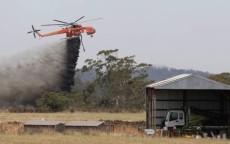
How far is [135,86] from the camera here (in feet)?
343

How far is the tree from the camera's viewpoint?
4063 inches

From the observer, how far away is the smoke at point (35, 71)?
76.1 m

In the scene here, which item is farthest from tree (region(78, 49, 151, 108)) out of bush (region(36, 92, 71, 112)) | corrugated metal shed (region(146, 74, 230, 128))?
corrugated metal shed (region(146, 74, 230, 128))

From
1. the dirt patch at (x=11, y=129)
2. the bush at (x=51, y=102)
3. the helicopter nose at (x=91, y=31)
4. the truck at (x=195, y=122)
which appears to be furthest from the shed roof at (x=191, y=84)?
the bush at (x=51, y=102)

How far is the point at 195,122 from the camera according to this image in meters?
42.3

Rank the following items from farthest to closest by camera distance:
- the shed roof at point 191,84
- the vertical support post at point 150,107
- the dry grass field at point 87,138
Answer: the vertical support post at point 150,107
the shed roof at point 191,84
the dry grass field at point 87,138

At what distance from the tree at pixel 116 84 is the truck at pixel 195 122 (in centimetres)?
5369

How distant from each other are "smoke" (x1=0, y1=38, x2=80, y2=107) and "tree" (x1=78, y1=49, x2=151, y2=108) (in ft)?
60.5

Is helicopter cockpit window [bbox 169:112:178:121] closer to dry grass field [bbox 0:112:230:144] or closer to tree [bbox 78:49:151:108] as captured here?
dry grass field [bbox 0:112:230:144]

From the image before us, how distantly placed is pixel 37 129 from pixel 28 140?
23.2 feet

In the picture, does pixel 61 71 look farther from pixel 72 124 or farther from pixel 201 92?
pixel 72 124

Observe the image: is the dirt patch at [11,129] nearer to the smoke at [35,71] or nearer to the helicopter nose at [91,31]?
the smoke at [35,71]

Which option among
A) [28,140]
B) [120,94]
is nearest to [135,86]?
[120,94]

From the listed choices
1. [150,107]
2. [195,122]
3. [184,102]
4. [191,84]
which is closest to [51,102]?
[184,102]
